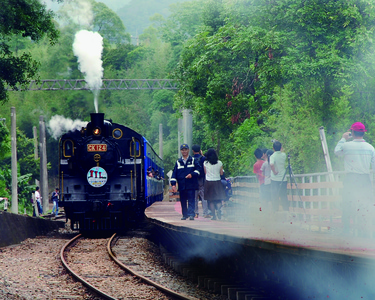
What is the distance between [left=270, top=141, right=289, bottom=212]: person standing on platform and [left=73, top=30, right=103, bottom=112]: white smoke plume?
13.0 m

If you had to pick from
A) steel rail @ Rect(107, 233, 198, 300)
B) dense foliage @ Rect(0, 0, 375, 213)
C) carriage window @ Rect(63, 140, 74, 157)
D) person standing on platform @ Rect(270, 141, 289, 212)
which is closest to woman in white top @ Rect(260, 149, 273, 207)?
person standing on platform @ Rect(270, 141, 289, 212)

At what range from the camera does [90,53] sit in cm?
2389

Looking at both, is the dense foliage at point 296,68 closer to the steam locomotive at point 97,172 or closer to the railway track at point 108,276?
the steam locomotive at point 97,172

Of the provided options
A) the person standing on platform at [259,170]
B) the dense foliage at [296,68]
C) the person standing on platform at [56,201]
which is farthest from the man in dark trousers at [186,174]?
the person standing on platform at [56,201]

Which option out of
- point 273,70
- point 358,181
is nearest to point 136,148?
point 273,70

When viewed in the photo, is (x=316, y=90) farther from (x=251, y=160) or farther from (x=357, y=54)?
(x=251, y=160)

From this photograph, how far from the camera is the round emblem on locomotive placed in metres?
17.5

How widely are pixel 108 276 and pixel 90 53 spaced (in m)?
14.9

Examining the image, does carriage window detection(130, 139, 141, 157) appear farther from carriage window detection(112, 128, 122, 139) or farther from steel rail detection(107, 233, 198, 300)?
steel rail detection(107, 233, 198, 300)

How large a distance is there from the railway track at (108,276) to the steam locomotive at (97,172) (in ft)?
7.63

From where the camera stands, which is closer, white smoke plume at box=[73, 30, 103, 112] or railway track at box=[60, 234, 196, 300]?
railway track at box=[60, 234, 196, 300]

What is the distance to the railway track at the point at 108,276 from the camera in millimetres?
A: 8906

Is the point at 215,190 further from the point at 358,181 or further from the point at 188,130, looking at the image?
the point at 188,130

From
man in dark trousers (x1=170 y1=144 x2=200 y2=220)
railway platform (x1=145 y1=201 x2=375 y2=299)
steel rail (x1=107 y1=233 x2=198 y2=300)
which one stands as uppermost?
man in dark trousers (x1=170 y1=144 x2=200 y2=220)
